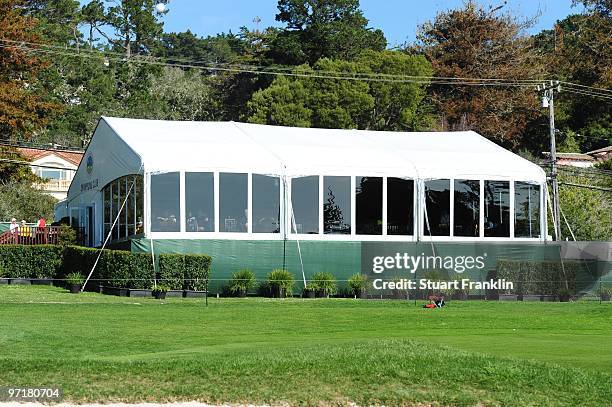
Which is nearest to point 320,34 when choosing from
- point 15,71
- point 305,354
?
point 15,71

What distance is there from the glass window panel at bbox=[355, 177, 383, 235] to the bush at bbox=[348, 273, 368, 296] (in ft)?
8.34

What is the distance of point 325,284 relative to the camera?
112 ft

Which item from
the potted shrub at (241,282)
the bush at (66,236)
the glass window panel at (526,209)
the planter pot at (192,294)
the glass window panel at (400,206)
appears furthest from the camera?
the glass window panel at (526,209)

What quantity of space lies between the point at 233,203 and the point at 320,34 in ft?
153

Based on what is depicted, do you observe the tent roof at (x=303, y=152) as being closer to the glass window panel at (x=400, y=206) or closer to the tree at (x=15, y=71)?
the glass window panel at (x=400, y=206)

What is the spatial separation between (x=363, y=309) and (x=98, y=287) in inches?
359

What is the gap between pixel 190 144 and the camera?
35469 millimetres

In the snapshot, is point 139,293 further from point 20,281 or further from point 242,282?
point 20,281

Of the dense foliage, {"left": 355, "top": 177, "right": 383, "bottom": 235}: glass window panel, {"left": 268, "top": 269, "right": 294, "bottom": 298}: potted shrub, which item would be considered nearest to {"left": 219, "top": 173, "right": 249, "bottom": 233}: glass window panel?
{"left": 268, "top": 269, "right": 294, "bottom": 298}: potted shrub

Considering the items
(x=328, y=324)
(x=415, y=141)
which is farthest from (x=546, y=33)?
(x=328, y=324)

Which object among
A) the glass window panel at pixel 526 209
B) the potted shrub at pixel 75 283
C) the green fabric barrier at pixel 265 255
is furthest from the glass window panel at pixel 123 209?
the glass window panel at pixel 526 209

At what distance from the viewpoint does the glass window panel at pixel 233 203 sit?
3491cm

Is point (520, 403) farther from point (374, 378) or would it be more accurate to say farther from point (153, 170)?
point (153, 170)

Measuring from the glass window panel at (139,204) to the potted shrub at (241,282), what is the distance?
3.54m
